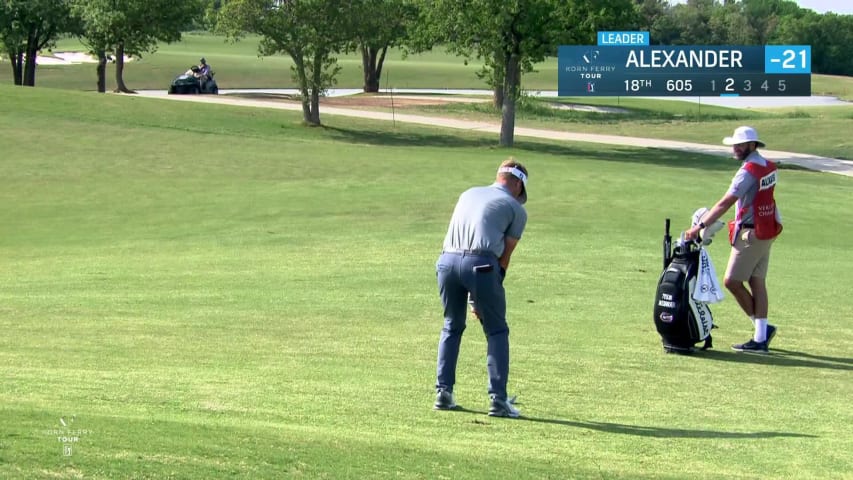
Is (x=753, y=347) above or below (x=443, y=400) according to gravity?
below

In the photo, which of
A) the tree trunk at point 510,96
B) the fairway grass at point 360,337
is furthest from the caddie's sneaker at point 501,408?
the tree trunk at point 510,96

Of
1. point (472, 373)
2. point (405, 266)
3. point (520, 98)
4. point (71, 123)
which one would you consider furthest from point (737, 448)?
point (520, 98)

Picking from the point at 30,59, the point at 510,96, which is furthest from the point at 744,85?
the point at 30,59

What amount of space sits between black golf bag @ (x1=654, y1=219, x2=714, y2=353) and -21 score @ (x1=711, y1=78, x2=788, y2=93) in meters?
41.1

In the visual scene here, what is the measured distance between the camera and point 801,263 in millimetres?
18656

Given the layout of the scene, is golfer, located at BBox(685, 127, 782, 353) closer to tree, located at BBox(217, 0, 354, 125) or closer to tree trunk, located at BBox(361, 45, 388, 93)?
tree, located at BBox(217, 0, 354, 125)

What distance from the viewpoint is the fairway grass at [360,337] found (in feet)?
22.4

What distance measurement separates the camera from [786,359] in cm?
1143

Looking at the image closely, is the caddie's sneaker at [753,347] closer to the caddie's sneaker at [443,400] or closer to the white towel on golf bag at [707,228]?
the white towel on golf bag at [707,228]

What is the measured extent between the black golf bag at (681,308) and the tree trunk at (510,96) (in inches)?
1247

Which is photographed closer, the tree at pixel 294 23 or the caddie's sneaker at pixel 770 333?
the caddie's sneaker at pixel 770 333

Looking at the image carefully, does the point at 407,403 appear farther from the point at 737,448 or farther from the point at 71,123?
the point at 71,123

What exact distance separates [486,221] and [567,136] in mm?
42781

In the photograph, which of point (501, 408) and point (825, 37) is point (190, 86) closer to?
point (501, 408)
